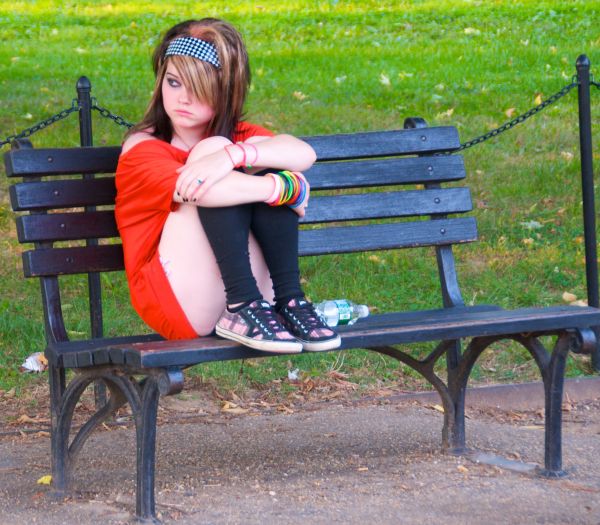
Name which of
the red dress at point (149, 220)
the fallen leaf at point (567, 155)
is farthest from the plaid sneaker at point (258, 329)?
the fallen leaf at point (567, 155)

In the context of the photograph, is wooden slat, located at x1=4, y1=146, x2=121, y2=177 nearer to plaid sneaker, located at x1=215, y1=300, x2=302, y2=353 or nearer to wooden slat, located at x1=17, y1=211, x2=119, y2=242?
wooden slat, located at x1=17, y1=211, x2=119, y2=242

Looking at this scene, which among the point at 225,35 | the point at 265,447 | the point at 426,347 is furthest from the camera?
the point at 426,347

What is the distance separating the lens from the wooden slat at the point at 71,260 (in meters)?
3.69

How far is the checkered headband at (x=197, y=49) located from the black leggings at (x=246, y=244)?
1.65 ft

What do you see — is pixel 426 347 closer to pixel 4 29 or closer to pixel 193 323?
pixel 193 323

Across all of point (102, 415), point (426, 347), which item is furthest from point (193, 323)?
point (426, 347)

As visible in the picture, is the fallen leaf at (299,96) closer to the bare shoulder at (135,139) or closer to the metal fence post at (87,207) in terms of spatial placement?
the metal fence post at (87,207)

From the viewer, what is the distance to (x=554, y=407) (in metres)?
3.82

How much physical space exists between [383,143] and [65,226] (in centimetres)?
120

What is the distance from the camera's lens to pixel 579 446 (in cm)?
423

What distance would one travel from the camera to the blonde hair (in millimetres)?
3570

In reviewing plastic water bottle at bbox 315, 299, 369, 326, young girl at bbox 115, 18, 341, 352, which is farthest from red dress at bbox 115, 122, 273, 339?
plastic water bottle at bbox 315, 299, 369, 326

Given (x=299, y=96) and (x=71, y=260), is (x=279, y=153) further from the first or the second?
(x=299, y=96)

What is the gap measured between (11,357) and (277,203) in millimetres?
2139
